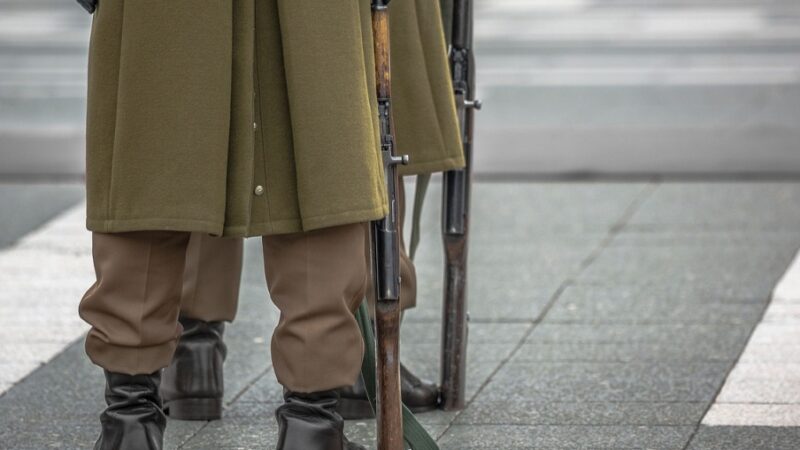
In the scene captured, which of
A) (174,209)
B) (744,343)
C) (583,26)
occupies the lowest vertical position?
(583,26)

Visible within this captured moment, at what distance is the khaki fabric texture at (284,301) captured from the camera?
326 centimetres

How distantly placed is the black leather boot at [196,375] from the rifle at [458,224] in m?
0.64

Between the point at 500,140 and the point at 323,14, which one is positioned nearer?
the point at 323,14

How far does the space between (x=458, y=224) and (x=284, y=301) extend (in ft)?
3.38

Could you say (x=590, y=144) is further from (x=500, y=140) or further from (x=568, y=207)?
(x=568, y=207)

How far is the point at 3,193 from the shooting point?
8.48 m

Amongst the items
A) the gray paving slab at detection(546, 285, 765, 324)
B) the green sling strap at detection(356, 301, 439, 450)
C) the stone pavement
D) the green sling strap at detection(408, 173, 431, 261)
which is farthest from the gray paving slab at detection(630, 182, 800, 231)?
the green sling strap at detection(356, 301, 439, 450)

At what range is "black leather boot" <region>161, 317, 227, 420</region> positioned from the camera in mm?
4086

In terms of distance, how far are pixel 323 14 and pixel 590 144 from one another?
20.5 feet

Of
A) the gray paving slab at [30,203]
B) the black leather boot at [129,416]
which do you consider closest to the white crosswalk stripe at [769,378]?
the black leather boot at [129,416]

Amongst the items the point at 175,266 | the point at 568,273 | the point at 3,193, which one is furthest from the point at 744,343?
the point at 3,193

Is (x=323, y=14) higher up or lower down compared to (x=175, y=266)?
higher up

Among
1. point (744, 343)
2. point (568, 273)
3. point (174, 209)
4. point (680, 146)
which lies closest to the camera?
point (174, 209)

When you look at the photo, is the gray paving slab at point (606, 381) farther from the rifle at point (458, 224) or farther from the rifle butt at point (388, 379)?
the rifle butt at point (388, 379)
